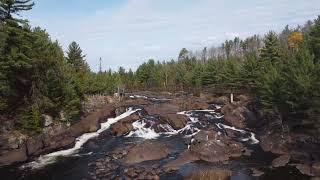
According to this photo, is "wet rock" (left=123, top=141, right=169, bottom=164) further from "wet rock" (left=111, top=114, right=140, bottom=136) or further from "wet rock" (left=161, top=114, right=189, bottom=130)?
"wet rock" (left=161, top=114, right=189, bottom=130)

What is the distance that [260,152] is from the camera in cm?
4275

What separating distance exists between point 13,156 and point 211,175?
2054 cm

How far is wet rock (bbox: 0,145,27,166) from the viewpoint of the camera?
39.6 m

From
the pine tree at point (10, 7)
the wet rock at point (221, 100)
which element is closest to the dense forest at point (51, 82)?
the pine tree at point (10, 7)

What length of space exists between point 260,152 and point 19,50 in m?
28.7

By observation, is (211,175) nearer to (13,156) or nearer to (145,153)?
(145,153)

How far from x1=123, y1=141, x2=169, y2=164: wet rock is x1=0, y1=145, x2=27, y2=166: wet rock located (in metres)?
10.4

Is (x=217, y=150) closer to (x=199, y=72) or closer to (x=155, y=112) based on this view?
(x=155, y=112)

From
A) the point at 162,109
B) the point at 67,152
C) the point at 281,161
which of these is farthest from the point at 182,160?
the point at 162,109

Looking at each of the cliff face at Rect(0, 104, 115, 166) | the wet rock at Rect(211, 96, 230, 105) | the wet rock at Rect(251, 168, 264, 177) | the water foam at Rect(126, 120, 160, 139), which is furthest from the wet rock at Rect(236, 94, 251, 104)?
the wet rock at Rect(251, 168, 264, 177)

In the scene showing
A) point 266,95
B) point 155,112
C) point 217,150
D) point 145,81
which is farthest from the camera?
point 145,81

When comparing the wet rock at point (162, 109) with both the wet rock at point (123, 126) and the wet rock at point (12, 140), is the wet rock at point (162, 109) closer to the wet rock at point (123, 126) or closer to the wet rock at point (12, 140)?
the wet rock at point (123, 126)

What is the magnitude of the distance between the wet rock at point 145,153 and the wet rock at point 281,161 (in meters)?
11.1

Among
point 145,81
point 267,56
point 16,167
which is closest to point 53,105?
point 16,167
